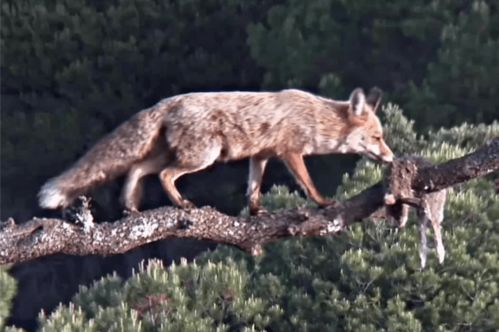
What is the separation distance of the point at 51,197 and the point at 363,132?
6.51ft

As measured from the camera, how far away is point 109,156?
821 cm

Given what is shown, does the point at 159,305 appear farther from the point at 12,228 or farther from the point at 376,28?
the point at 376,28

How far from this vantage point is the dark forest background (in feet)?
60.6

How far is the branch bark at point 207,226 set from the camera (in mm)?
6824

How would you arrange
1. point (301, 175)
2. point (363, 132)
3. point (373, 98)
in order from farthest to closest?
point (373, 98)
point (363, 132)
point (301, 175)

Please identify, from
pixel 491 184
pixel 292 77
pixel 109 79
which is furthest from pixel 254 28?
pixel 491 184

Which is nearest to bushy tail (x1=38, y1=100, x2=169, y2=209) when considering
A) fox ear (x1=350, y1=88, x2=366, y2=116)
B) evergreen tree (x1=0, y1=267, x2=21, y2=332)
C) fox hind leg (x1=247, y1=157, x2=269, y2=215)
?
fox hind leg (x1=247, y1=157, x2=269, y2=215)

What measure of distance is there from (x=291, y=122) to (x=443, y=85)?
10029 millimetres

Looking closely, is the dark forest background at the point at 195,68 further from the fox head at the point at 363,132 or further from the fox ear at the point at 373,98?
the fox head at the point at 363,132

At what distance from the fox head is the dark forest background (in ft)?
29.4

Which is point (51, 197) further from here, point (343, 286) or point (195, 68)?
point (195, 68)

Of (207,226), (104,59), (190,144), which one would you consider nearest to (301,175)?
(190,144)

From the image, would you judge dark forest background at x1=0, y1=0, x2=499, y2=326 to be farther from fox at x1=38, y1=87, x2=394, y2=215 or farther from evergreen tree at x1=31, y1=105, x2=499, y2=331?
fox at x1=38, y1=87, x2=394, y2=215

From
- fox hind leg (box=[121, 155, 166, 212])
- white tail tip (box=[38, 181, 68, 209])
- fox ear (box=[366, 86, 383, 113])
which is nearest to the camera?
white tail tip (box=[38, 181, 68, 209])
